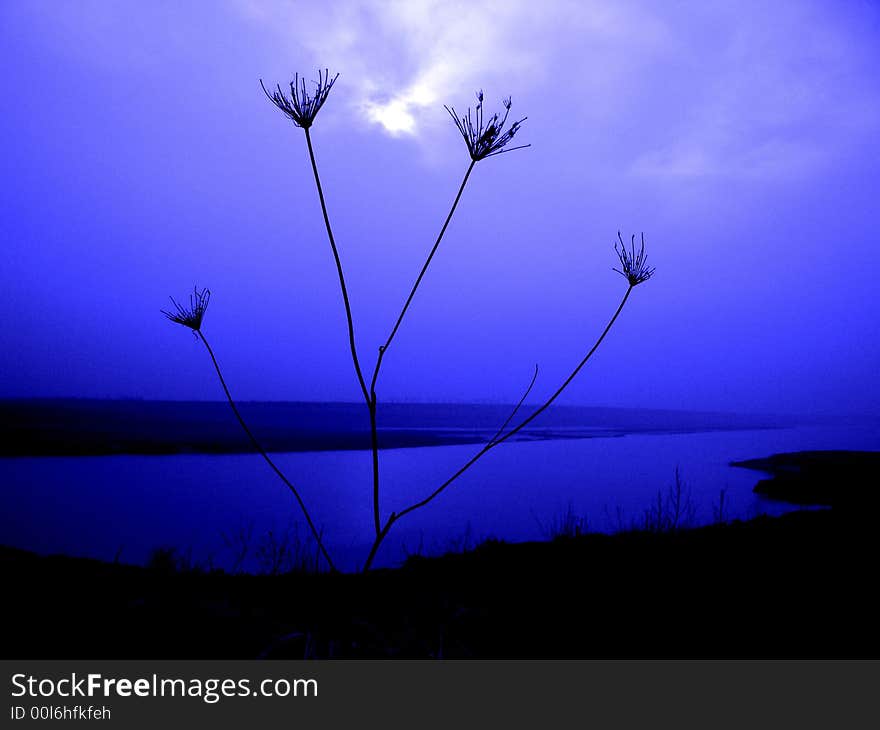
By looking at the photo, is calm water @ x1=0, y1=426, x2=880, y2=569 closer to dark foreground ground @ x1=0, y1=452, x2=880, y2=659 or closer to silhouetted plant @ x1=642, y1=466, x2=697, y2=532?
silhouetted plant @ x1=642, y1=466, x2=697, y2=532

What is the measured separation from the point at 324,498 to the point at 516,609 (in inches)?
491

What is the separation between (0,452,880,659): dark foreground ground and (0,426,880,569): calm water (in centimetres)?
261

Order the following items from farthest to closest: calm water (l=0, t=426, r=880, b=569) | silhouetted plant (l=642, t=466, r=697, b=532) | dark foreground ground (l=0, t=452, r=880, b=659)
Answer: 1. calm water (l=0, t=426, r=880, b=569)
2. silhouetted plant (l=642, t=466, r=697, b=532)
3. dark foreground ground (l=0, t=452, r=880, b=659)

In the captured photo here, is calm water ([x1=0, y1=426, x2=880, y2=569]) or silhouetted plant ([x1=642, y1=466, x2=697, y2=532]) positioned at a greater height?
silhouetted plant ([x1=642, y1=466, x2=697, y2=532])

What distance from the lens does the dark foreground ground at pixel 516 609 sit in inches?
101

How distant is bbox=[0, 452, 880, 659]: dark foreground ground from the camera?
2.57 m

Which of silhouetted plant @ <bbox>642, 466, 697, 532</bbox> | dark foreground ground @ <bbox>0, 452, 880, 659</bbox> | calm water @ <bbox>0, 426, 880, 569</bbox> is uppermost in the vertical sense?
dark foreground ground @ <bbox>0, 452, 880, 659</bbox>

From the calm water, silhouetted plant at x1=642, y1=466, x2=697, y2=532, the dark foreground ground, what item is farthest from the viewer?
the calm water

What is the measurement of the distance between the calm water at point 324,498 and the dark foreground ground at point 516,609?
2609 millimetres

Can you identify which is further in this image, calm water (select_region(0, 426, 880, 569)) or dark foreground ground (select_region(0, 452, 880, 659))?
calm water (select_region(0, 426, 880, 569))

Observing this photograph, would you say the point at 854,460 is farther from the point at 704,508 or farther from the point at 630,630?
the point at 630,630

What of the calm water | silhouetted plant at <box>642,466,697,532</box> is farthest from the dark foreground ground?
the calm water
